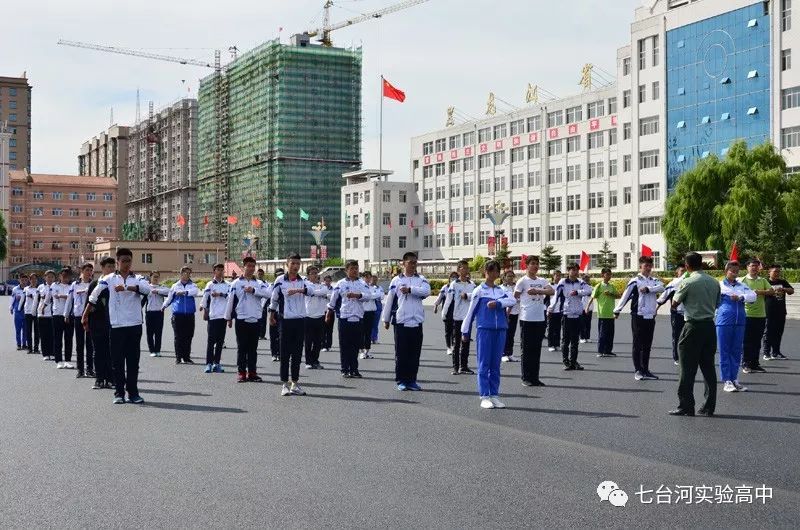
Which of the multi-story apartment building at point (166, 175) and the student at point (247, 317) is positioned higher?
the multi-story apartment building at point (166, 175)

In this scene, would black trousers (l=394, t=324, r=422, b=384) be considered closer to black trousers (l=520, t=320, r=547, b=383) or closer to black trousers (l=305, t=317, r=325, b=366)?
black trousers (l=520, t=320, r=547, b=383)

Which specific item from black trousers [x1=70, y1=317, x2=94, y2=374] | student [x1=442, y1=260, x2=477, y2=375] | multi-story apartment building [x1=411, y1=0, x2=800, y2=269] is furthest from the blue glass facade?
black trousers [x1=70, y1=317, x2=94, y2=374]

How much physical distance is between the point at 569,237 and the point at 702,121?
20462 millimetres

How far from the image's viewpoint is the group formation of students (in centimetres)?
1238

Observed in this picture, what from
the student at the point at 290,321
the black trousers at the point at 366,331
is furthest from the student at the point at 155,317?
the student at the point at 290,321

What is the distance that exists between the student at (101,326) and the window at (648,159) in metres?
61.2

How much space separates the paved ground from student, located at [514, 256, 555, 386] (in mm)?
361

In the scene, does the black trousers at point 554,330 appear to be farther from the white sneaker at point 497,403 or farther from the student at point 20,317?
the student at point 20,317

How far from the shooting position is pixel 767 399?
12406mm

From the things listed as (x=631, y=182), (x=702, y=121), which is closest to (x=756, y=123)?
(x=702, y=121)

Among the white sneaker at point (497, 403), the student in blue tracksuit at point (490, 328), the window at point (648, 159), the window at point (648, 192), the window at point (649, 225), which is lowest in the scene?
the white sneaker at point (497, 403)

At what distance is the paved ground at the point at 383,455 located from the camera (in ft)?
20.7

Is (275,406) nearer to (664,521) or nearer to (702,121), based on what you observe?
(664,521)

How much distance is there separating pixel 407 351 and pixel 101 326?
14.3 feet
